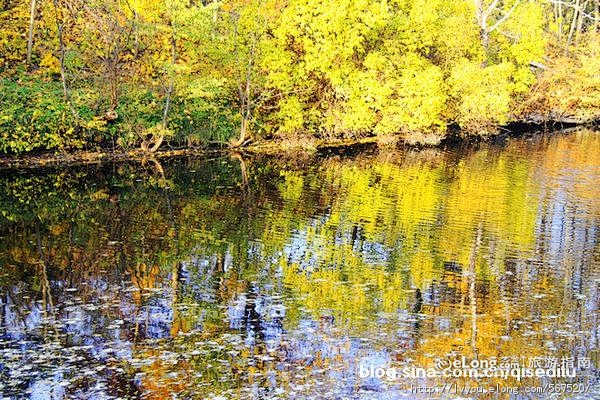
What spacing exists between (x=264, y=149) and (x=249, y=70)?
3363mm

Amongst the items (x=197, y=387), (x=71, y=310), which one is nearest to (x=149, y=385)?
(x=197, y=387)

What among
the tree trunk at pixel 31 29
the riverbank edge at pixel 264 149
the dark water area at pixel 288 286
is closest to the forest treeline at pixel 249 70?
the tree trunk at pixel 31 29

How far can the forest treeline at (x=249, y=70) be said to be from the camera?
25.1 metres

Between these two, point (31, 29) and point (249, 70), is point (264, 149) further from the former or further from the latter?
point (31, 29)

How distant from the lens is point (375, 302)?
1230 centimetres

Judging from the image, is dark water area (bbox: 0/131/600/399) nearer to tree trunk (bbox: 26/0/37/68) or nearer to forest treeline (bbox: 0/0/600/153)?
forest treeline (bbox: 0/0/600/153)

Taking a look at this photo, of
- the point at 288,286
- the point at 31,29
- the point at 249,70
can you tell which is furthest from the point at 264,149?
the point at 288,286

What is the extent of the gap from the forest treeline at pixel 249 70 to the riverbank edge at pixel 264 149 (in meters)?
0.34

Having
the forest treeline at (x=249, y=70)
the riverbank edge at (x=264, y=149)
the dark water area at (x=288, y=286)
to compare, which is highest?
the forest treeline at (x=249, y=70)

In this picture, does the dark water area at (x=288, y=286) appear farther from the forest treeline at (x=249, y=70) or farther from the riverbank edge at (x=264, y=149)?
the forest treeline at (x=249, y=70)

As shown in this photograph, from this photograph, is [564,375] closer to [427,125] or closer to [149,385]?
[149,385]

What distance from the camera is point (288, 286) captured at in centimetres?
1311

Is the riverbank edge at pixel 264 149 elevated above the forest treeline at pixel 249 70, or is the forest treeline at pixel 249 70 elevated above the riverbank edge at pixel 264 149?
the forest treeline at pixel 249 70

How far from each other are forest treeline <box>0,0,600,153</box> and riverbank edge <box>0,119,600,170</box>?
337 millimetres
